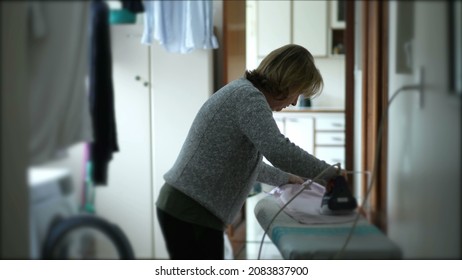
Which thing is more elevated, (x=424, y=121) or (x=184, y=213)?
(x=424, y=121)

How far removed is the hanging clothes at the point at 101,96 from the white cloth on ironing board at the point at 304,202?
0.34 meters

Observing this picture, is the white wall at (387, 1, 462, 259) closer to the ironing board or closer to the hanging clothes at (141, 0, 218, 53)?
the ironing board

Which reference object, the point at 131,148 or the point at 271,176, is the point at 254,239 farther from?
the point at 131,148

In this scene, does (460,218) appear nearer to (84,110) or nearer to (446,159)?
(446,159)

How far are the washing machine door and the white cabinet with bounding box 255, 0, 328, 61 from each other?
1.35ft

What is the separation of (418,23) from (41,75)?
607 mm

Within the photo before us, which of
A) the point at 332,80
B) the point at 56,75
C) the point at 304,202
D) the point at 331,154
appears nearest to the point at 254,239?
the point at 304,202

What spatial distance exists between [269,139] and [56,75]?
0.37 meters

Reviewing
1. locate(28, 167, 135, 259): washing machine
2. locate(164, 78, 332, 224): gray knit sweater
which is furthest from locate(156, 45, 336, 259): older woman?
locate(28, 167, 135, 259): washing machine

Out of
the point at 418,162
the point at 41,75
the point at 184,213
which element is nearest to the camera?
the point at 41,75

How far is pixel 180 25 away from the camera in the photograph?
100cm

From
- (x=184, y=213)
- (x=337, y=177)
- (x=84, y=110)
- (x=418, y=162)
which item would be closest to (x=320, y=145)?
→ (x=337, y=177)

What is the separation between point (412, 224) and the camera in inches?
39.1

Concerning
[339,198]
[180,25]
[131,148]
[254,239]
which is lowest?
[254,239]
